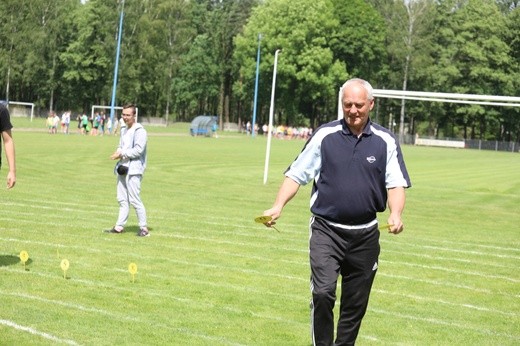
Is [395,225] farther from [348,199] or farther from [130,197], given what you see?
[130,197]

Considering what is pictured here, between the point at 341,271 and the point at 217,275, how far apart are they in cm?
452

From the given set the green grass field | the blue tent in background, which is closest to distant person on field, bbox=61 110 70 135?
Result: the blue tent in background

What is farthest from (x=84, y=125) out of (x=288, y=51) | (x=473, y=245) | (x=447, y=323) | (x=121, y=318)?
(x=447, y=323)

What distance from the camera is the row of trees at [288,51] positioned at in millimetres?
99738

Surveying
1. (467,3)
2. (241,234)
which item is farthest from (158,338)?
(467,3)

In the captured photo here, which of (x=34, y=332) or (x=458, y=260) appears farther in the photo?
(x=458, y=260)

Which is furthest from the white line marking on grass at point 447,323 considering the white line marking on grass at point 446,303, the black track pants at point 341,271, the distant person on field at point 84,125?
the distant person on field at point 84,125

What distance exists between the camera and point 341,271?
23.6 feet

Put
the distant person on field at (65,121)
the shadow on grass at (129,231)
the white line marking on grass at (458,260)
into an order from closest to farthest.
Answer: the white line marking on grass at (458,260) < the shadow on grass at (129,231) < the distant person on field at (65,121)

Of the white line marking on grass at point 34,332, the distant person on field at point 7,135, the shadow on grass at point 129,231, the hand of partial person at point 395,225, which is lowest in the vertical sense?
the white line marking on grass at point 34,332

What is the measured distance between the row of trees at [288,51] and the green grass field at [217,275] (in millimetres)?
77571

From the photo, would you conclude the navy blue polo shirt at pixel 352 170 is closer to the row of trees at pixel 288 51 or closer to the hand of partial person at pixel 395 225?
the hand of partial person at pixel 395 225

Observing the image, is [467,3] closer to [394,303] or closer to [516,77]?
[516,77]

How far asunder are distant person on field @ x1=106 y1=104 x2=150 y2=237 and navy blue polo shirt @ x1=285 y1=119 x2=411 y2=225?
790cm
